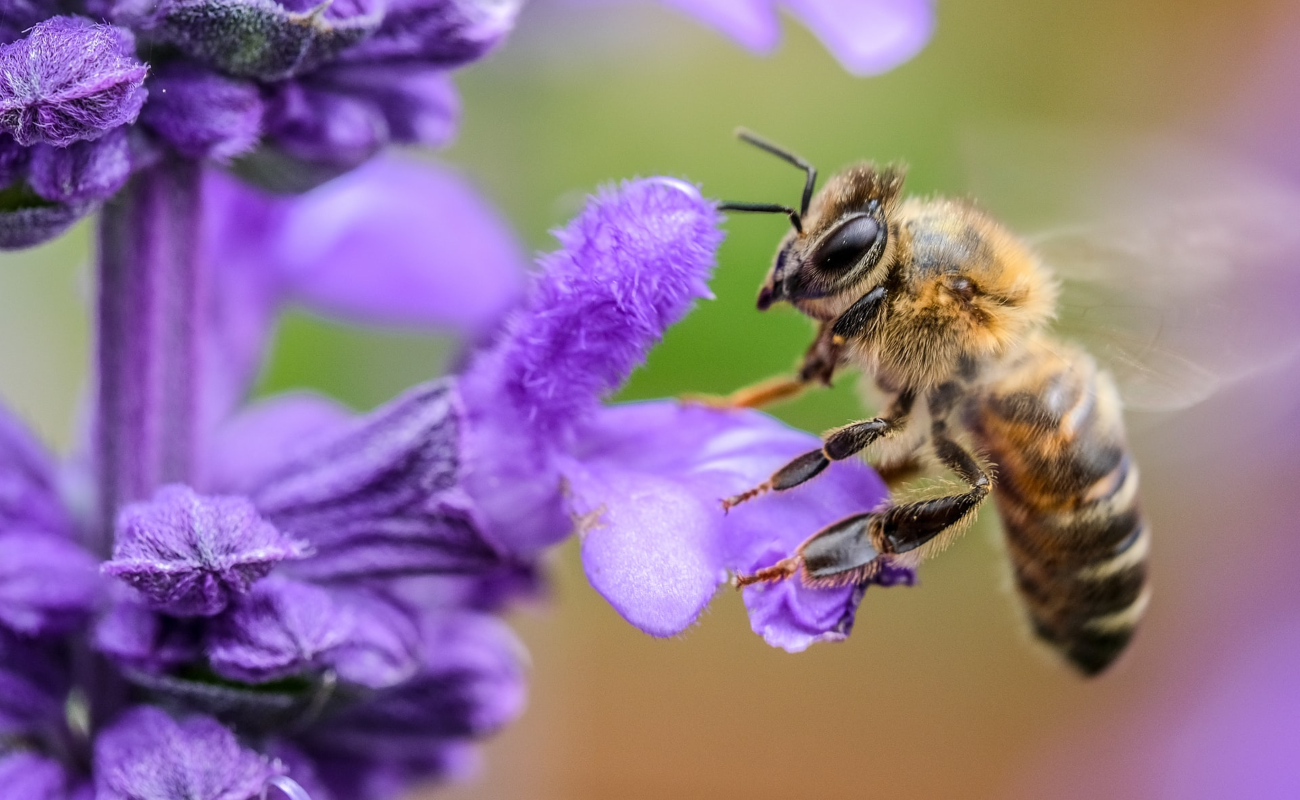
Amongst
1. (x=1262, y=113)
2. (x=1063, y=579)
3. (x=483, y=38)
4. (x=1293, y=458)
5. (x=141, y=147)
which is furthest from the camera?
(x=1262, y=113)

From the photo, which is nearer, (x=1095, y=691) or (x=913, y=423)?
(x=913, y=423)

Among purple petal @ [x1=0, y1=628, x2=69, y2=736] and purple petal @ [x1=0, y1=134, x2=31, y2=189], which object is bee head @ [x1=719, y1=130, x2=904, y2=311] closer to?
purple petal @ [x1=0, y1=134, x2=31, y2=189]

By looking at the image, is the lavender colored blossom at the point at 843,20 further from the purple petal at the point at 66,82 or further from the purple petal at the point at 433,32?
the purple petal at the point at 66,82

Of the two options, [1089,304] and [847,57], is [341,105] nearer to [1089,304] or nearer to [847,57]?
[847,57]

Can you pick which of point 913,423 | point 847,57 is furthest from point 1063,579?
point 847,57

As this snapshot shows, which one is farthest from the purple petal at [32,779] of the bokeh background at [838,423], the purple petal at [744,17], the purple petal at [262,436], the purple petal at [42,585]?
the bokeh background at [838,423]

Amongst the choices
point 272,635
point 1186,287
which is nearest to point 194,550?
point 272,635
